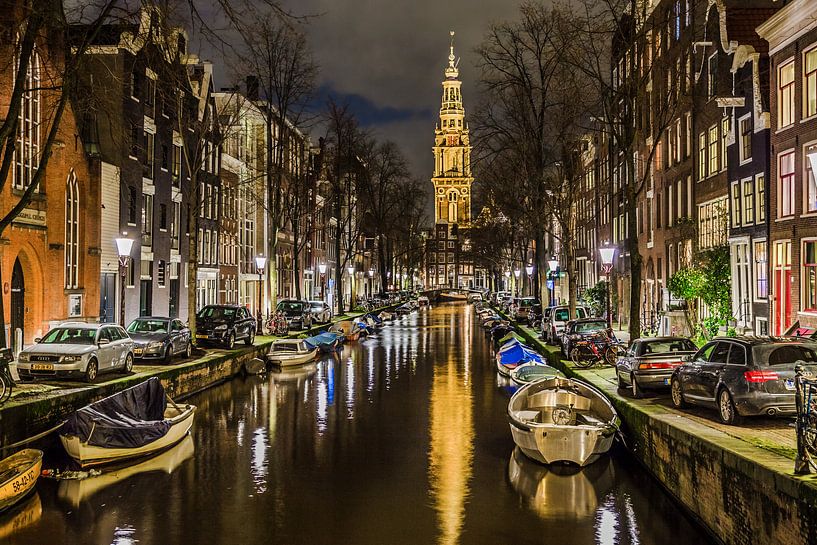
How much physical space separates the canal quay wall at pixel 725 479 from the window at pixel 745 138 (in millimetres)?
18099

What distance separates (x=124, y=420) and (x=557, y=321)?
30.0m

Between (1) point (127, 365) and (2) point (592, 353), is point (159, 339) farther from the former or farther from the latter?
(2) point (592, 353)

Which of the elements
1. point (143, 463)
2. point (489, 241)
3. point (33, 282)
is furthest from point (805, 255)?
point (489, 241)

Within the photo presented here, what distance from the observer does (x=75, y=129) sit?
39781 mm

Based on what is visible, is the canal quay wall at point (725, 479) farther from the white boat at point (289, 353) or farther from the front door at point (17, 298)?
the front door at point (17, 298)

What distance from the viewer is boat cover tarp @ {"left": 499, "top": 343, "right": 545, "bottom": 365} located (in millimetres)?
36938

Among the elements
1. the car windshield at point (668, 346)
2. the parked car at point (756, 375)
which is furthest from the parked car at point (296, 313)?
the parked car at point (756, 375)

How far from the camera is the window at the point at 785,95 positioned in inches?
1252

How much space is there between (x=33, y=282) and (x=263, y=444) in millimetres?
17596

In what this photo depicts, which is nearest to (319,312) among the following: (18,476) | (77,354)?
(77,354)

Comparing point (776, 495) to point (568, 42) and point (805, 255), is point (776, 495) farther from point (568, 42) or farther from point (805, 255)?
point (568, 42)

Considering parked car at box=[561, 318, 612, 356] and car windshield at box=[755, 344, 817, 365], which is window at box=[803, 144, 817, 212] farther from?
car windshield at box=[755, 344, 817, 365]

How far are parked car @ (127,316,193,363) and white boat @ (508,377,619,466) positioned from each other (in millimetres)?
15550

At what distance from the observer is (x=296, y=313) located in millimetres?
60031
